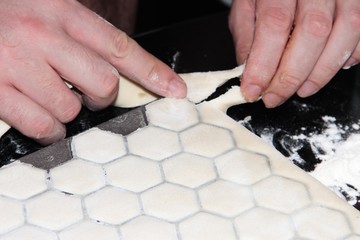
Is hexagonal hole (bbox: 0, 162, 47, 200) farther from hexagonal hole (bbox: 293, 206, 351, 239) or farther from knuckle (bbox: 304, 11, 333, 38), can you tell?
knuckle (bbox: 304, 11, 333, 38)

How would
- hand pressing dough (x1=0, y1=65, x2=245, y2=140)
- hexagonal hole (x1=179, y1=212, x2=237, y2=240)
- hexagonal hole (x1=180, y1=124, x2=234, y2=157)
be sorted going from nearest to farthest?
hexagonal hole (x1=179, y1=212, x2=237, y2=240) < hexagonal hole (x1=180, y1=124, x2=234, y2=157) < hand pressing dough (x1=0, y1=65, x2=245, y2=140)

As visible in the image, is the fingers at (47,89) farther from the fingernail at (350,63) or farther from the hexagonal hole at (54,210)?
the fingernail at (350,63)

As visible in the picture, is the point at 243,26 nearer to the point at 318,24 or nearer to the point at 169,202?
the point at 318,24

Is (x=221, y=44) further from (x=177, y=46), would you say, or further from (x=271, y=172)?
(x=271, y=172)

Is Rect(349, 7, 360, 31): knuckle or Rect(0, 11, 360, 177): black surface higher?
Rect(349, 7, 360, 31): knuckle

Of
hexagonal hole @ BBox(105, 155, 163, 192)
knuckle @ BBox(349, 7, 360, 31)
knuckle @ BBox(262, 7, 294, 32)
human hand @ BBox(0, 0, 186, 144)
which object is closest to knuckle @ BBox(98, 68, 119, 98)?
human hand @ BBox(0, 0, 186, 144)

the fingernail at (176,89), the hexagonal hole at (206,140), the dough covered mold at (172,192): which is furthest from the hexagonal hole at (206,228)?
the fingernail at (176,89)
